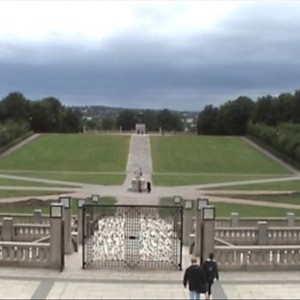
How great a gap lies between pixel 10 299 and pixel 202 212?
6.56 metres

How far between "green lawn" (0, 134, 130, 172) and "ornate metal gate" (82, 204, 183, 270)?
1757 inches

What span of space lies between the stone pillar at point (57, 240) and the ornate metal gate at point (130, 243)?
0.94 m

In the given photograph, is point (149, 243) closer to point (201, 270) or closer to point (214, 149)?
point (201, 270)

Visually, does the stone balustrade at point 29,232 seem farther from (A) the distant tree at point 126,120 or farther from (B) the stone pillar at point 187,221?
(A) the distant tree at point 126,120

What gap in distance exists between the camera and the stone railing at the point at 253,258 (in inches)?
738

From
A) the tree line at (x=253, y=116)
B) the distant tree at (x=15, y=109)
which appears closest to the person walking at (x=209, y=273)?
the tree line at (x=253, y=116)

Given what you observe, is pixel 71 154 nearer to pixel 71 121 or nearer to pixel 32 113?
pixel 32 113

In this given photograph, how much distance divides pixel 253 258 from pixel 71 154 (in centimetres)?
6396

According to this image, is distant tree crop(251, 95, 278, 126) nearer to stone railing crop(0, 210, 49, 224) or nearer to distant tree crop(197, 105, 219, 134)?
distant tree crop(197, 105, 219, 134)

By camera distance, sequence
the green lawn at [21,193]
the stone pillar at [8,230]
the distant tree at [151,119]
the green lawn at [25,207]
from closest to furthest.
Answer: the stone pillar at [8,230] → the green lawn at [25,207] → the green lawn at [21,193] → the distant tree at [151,119]

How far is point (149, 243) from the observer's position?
22281mm

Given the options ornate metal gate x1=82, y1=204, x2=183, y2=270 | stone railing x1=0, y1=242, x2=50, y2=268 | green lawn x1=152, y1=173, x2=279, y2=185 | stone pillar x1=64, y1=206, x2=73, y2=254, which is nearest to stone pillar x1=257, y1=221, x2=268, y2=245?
ornate metal gate x1=82, y1=204, x2=183, y2=270

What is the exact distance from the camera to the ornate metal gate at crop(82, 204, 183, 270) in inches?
773

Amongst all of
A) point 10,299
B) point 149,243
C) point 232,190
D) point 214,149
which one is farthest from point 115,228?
point 214,149
